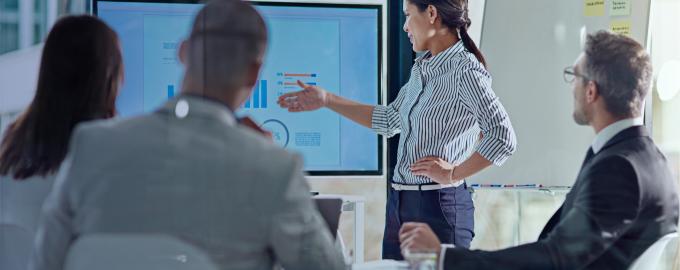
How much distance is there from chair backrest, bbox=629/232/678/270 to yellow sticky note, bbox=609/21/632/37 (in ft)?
1.95

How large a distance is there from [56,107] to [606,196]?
1.43 metres

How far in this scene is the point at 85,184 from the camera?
166 centimetres

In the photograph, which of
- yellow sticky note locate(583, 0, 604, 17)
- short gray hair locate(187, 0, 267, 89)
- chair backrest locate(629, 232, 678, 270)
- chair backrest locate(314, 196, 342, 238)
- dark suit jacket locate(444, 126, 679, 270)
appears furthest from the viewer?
yellow sticky note locate(583, 0, 604, 17)

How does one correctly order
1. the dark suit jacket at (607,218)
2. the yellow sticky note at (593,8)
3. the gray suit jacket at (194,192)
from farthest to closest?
1. the yellow sticky note at (593,8)
2. the dark suit jacket at (607,218)
3. the gray suit jacket at (194,192)

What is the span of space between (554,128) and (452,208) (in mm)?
407

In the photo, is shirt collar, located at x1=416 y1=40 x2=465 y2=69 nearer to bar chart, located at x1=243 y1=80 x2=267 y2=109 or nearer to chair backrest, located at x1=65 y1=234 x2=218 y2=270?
bar chart, located at x1=243 y1=80 x2=267 y2=109

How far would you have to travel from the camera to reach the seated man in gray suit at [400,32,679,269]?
200 centimetres

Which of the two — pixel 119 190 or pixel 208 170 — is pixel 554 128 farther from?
pixel 119 190

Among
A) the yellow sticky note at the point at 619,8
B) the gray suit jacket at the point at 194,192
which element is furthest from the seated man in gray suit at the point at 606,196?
the gray suit jacket at the point at 194,192

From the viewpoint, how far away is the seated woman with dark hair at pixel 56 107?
180 centimetres

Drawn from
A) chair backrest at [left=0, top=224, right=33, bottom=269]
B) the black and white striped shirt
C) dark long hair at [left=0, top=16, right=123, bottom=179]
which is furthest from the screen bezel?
chair backrest at [left=0, top=224, right=33, bottom=269]

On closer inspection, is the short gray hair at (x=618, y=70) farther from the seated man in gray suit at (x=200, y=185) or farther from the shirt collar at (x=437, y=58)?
the seated man in gray suit at (x=200, y=185)

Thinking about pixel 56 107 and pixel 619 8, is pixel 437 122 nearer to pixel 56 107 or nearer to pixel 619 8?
pixel 619 8

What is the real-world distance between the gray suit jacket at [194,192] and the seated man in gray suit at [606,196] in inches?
21.3
